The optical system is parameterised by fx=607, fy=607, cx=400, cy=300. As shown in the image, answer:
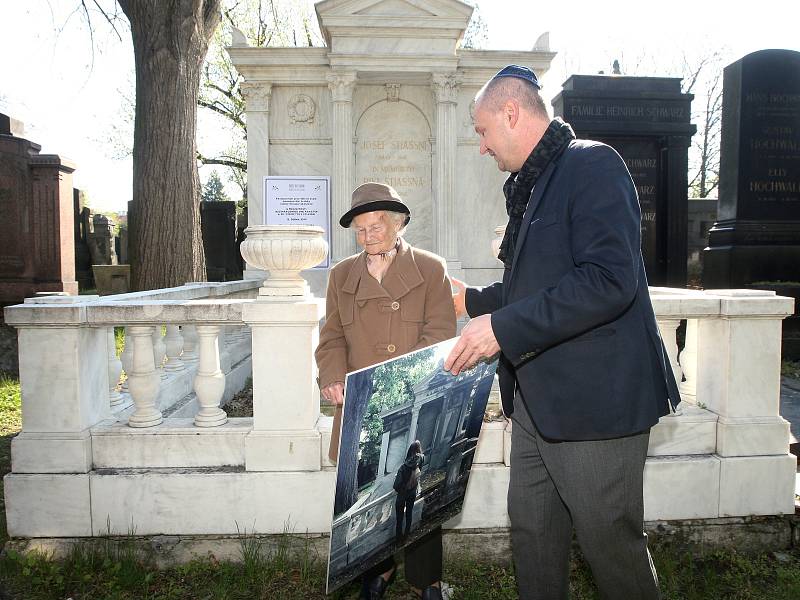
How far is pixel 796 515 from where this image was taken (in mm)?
3293

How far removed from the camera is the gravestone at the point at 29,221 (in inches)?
352

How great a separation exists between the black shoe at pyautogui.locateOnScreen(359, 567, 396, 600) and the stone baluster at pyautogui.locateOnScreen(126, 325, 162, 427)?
1454 millimetres

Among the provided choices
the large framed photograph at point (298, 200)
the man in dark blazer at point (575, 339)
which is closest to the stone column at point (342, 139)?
the large framed photograph at point (298, 200)

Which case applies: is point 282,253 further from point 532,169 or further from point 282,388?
point 532,169

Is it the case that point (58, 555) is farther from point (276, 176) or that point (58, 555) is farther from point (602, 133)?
point (602, 133)

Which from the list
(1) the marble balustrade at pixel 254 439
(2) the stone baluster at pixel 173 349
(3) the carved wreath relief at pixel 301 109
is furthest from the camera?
(3) the carved wreath relief at pixel 301 109

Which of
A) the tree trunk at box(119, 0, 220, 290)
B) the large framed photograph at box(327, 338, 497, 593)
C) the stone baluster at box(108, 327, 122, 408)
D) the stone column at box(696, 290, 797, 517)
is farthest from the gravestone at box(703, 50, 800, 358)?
the stone baluster at box(108, 327, 122, 408)

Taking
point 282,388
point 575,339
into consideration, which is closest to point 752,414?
point 575,339

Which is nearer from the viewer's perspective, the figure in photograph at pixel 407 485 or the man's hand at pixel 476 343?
the man's hand at pixel 476 343

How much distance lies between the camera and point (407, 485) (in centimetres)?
224

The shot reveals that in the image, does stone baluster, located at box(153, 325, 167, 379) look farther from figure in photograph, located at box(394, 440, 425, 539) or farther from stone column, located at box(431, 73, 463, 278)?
stone column, located at box(431, 73, 463, 278)

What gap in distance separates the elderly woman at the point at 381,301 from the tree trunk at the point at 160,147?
556 centimetres

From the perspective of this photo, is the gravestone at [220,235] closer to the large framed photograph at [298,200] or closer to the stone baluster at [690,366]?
the large framed photograph at [298,200]

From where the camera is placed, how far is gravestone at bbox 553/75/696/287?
10172 mm
